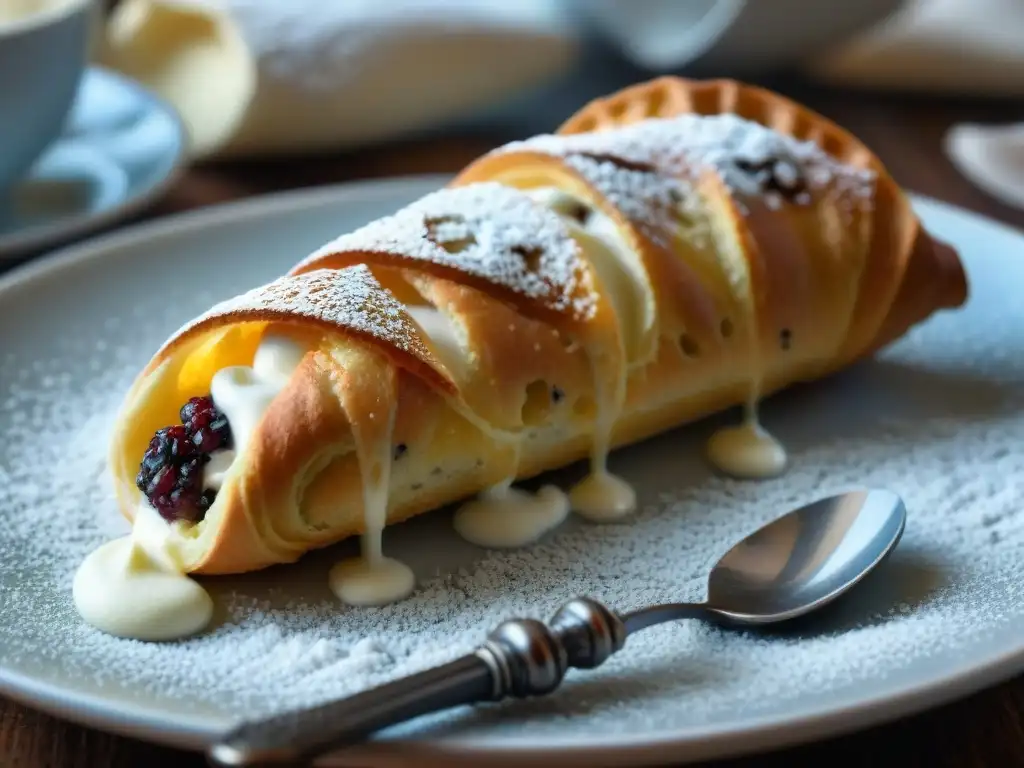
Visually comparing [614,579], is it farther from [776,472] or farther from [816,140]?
[816,140]

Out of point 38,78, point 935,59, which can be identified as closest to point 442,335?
point 38,78

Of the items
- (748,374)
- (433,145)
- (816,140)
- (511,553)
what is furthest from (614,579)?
(433,145)

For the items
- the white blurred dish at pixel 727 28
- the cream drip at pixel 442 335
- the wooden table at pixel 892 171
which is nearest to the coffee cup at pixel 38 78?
the wooden table at pixel 892 171

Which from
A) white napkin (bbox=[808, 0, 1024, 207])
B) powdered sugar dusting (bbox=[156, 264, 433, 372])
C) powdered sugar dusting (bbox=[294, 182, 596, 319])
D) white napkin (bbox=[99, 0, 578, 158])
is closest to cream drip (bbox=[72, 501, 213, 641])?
powdered sugar dusting (bbox=[156, 264, 433, 372])

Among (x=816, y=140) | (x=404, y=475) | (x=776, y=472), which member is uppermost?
(x=816, y=140)

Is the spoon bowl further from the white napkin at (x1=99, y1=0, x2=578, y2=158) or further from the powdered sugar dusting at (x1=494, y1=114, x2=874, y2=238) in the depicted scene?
the white napkin at (x1=99, y1=0, x2=578, y2=158)

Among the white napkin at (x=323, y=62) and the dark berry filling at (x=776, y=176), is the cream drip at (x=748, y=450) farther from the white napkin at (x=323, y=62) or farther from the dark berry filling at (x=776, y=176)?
the white napkin at (x=323, y=62)

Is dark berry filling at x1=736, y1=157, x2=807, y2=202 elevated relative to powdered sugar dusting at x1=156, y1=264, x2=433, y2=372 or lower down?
lower down
